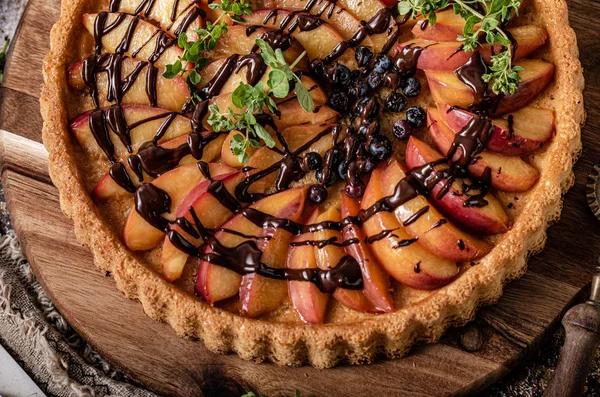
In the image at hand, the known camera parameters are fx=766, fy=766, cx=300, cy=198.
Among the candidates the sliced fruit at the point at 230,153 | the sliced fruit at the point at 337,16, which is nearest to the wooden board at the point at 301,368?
the sliced fruit at the point at 230,153

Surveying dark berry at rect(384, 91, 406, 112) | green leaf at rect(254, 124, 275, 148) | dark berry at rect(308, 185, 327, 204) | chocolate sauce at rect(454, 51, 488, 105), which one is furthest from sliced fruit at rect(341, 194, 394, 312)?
chocolate sauce at rect(454, 51, 488, 105)

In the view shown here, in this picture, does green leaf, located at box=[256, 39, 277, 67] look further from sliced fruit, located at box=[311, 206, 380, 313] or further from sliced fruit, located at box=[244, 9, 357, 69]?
sliced fruit, located at box=[311, 206, 380, 313]

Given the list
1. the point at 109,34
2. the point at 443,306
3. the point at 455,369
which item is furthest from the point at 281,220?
the point at 109,34

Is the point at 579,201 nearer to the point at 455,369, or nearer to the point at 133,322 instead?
the point at 455,369

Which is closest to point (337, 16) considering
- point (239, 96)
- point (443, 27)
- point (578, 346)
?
point (443, 27)

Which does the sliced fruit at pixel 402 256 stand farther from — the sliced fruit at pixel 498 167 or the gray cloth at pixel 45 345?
the gray cloth at pixel 45 345

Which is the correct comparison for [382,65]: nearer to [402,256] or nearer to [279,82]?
[279,82]
